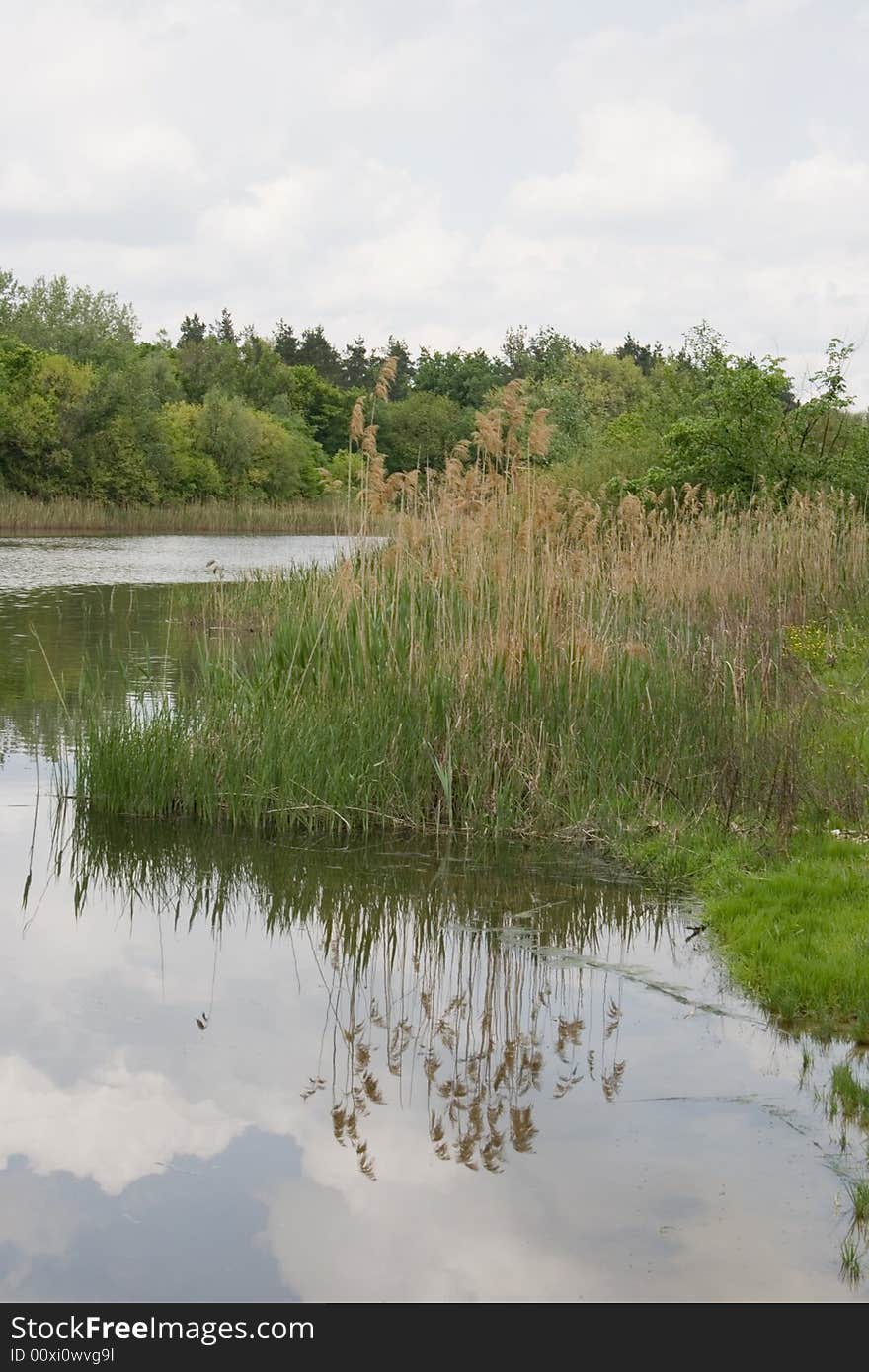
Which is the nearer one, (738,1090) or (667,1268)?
(667,1268)

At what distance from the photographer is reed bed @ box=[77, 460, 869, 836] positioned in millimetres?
7098

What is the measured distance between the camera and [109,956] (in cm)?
544

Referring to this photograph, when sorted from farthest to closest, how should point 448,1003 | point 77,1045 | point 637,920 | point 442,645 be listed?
1. point 442,645
2. point 637,920
3. point 448,1003
4. point 77,1045

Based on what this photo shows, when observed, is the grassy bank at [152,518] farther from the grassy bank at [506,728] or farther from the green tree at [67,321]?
the grassy bank at [506,728]

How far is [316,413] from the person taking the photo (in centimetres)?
8125

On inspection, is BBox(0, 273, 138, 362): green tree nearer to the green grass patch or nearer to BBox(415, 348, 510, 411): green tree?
BBox(415, 348, 510, 411): green tree

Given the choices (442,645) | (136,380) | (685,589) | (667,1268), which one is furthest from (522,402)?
(136,380)

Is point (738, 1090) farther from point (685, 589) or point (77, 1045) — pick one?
point (685, 589)

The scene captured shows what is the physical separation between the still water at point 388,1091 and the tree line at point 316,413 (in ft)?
9.56

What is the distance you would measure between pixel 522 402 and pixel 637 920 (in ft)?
10.5

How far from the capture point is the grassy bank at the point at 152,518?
4416 cm

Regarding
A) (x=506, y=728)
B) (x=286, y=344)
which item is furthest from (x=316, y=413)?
(x=506, y=728)

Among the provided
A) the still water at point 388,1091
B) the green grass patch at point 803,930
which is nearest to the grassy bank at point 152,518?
the still water at point 388,1091

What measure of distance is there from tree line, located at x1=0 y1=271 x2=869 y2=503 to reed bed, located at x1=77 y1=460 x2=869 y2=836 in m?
0.86
